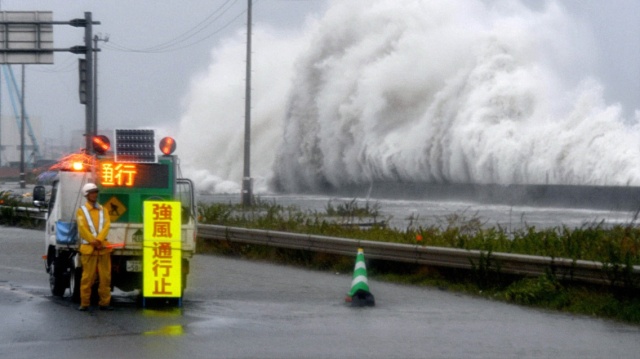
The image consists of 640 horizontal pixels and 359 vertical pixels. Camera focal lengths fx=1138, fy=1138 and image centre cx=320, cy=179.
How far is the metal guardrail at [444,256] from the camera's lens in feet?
50.0

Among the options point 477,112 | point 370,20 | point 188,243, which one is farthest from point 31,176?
point 188,243

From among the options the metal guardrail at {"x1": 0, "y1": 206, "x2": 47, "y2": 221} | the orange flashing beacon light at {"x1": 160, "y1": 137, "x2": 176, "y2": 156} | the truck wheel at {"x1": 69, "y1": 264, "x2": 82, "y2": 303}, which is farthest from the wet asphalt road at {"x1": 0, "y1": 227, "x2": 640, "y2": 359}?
the metal guardrail at {"x1": 0, "y1": 206, "x2": 47, "y2": 221}

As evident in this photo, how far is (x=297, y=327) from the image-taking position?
13008mm

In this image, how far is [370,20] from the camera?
192ft

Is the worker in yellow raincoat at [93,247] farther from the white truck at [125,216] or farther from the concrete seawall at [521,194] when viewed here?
the concrete seawall at [521,194]

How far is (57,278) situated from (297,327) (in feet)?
14.5

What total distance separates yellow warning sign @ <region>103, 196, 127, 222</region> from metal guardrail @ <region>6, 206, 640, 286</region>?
5.48m

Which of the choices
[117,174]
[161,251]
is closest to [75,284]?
[161,251]

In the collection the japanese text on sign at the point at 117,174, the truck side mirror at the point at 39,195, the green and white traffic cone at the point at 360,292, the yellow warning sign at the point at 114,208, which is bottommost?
the green and white traffic cone at the point at 360,292

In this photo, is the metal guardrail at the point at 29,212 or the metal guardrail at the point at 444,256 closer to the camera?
the metal guardrail at the point at 444,256

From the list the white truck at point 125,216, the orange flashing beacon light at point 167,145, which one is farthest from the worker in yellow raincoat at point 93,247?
the orange flashing beacon light at point 167,145

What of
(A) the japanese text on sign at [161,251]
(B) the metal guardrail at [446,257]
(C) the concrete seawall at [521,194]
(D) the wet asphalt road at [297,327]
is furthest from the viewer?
(C) the concrete seawall at [521,194]

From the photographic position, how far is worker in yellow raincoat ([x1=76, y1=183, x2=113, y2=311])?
46.6ft

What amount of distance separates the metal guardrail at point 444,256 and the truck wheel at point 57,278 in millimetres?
5861
